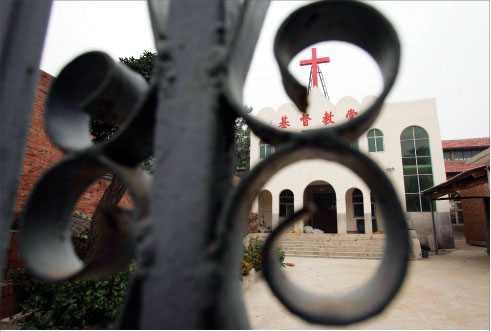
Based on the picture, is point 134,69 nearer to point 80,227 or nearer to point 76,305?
point 80,227

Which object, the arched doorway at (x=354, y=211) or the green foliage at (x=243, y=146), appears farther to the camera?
the green foliage at (x=243, y=146)

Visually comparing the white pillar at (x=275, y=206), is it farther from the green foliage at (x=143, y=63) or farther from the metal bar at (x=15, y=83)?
the metal bar at (x=15, y=83)

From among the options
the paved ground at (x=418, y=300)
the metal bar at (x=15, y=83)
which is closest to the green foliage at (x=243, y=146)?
the paved ground at (x=418, y=300)

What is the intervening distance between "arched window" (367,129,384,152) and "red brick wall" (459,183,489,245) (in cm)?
513

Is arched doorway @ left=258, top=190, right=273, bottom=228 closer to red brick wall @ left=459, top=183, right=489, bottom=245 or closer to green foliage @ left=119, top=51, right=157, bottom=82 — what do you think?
red brick wall @ left=459, top=183, right=489, bottom=245

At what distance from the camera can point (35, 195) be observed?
722mm

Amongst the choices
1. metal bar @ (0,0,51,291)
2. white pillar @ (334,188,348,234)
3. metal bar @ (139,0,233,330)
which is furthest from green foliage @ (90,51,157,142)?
white pillar @ (334,188,348,234)

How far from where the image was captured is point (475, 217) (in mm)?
15688

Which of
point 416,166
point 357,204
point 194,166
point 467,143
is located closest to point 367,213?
point 357,204

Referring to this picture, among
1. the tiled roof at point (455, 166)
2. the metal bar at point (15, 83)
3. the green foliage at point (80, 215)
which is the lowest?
the green foliage at point (80, 215)

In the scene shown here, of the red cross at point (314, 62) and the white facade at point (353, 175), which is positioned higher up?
the red cross at point (314, 62)

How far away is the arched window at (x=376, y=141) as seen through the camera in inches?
584

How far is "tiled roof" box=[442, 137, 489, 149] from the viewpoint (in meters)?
23.4

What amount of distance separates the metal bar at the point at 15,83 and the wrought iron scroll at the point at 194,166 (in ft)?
0.41
